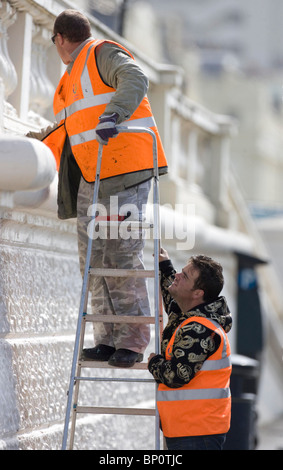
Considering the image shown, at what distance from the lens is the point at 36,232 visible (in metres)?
5.34

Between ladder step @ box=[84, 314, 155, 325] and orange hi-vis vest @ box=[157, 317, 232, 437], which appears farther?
ladder step @ box=[84, 314, 155, 325]

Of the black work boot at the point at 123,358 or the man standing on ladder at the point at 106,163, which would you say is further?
the man standing on ladder at the point at 106,163

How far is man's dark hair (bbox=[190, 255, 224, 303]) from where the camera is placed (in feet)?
14.0

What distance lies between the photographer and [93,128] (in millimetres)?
4652

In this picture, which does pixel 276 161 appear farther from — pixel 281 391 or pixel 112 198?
pixel 112 198

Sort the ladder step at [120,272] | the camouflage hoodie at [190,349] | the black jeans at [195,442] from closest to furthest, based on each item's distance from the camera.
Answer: the camouflage hoodie at [190,349], the black jeans at [195,442], the ladder step at [120,272]

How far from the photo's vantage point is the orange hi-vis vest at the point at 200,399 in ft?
13.6

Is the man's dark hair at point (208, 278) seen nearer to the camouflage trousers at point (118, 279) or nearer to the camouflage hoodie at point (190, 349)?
the camouflage hoodie at point (190, 349)

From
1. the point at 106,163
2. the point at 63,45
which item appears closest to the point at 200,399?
the point at 106,163

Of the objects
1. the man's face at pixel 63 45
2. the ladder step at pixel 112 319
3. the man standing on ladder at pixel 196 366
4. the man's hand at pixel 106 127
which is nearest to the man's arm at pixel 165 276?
the ladder step at pixel 112 319

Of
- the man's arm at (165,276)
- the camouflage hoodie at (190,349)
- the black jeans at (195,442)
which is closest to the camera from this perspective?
the camouflage hoodie at (190,349)

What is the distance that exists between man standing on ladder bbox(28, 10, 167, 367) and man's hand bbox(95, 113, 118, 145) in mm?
222
